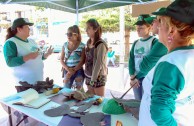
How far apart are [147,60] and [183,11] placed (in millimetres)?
852

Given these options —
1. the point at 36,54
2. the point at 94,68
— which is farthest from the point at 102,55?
the point at 36,54

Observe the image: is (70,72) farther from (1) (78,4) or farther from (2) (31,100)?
(1) (78,4)

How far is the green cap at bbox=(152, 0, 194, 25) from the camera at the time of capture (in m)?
0.63

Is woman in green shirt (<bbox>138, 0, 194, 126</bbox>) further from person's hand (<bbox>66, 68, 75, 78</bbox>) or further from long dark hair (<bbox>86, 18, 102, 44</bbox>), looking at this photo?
person's hand (<bbox>66, 68, 75, 78</bbox>)

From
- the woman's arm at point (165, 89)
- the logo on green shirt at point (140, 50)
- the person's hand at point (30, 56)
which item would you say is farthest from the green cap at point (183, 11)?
the person's hand at point (30, 56)

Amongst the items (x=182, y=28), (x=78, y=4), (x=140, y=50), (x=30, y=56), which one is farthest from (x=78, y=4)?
(x=182, y=28)

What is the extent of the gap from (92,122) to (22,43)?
115 cm

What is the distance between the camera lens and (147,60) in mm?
1464

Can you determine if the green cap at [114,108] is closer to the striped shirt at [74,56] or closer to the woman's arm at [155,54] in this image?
the woman's arm at [155,54]

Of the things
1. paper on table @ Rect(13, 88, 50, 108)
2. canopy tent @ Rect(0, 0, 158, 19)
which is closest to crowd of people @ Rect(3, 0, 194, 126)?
paper on table @ Rect(13, 88, 50, 108)

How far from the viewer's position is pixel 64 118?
114 cm

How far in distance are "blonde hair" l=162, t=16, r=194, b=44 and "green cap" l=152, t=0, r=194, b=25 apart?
0.01 m

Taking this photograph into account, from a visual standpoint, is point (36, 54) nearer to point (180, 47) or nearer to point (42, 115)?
point (42, 115)

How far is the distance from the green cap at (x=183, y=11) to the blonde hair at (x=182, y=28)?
0.01m
